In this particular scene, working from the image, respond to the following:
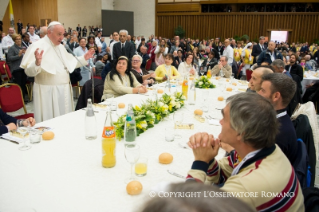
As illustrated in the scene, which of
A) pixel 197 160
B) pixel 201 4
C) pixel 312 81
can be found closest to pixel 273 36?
pixel 201 4

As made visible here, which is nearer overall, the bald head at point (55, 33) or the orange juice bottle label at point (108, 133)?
the orange juice bottle label at point (108, 133)

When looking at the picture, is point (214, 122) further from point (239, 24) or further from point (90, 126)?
point (239, 24)

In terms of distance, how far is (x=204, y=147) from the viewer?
1.35 metres

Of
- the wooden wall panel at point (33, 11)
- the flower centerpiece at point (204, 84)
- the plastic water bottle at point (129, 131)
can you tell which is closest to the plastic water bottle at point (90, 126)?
the plastic water bottle at point (129, 131)

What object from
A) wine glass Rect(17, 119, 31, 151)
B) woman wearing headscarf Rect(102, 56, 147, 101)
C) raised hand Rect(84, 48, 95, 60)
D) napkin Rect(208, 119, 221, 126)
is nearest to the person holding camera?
raised hand Rect(84, 48, 95, 60)

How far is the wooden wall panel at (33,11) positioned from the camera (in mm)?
17938

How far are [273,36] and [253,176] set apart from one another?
54.0ft

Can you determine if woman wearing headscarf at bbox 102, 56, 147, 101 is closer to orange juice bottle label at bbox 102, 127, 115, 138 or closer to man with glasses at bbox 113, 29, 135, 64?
orange juice bottle label at bbox 102, 127, 115, 138

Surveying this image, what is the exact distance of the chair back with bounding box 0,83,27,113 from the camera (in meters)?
3.23

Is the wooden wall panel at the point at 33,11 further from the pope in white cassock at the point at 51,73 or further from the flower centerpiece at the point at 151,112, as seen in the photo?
the flower centerpiece at the point at 151,112

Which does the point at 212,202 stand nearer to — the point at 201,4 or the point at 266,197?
the point at 266,197

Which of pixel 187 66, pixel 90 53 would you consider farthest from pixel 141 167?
pixel 187 66

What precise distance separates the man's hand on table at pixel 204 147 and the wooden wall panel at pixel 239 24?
15.8 m

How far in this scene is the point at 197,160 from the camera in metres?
1.33
